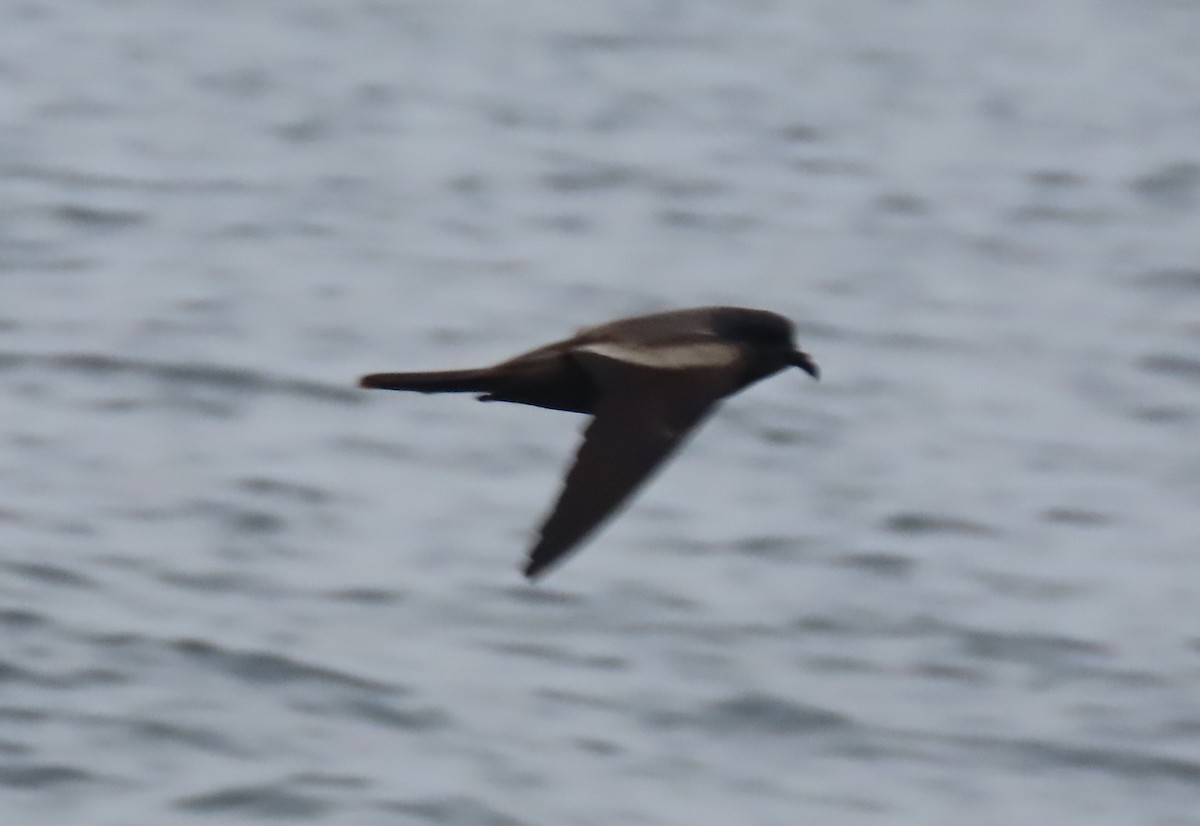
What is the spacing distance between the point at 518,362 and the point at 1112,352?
23.2ft

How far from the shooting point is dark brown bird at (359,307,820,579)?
4.37 metres

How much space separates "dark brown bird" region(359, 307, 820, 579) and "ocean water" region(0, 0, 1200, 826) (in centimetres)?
262

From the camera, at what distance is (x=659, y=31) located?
51.7 feet

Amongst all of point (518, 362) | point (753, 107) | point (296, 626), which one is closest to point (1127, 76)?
point (753, 107)

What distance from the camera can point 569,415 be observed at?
10922mm

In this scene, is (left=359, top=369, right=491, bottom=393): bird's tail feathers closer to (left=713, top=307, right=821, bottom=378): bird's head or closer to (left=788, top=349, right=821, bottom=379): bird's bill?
(left=713, top=307, right=821, bottom=378): bird's head

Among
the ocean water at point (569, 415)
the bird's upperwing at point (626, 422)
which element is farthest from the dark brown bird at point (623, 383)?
the ocean water at point (569, 415)

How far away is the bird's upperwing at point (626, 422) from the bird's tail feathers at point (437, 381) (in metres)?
0.18

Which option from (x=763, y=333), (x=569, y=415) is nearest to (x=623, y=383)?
(x=763, y=333)

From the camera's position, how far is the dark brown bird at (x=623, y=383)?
4.37 metres

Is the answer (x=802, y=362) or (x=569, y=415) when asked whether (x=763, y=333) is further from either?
(x=569, y=415)

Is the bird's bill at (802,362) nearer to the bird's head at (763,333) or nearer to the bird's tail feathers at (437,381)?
the bird's head at (763,333)

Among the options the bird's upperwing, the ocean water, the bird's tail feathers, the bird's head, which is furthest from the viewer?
the ocean water

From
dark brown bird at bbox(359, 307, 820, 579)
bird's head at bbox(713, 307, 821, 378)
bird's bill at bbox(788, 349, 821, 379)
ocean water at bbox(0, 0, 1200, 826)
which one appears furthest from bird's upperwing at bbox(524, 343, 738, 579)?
ocean water at bbox(0, 0, 1200, 826)
